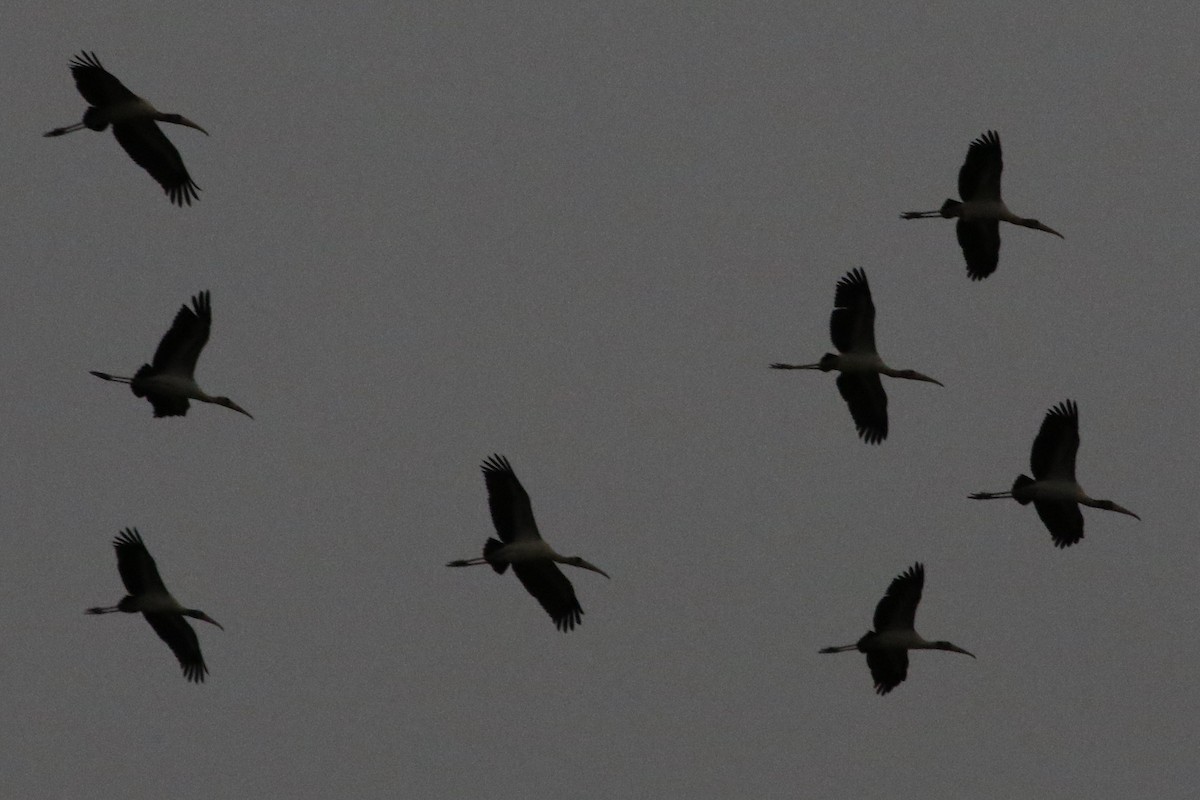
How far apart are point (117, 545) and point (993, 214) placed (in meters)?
9.35

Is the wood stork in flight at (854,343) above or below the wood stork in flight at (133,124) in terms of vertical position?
below

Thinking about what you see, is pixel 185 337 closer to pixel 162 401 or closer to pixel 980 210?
pixel 162 401

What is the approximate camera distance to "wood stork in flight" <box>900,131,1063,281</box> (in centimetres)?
2781

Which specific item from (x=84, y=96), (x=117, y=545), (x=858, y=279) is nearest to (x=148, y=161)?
(x=84, y=96)

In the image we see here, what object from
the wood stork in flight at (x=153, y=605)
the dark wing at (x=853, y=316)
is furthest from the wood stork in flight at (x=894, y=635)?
the wood stork in flight at (x=153, y=605)

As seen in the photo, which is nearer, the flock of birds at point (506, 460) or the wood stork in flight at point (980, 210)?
the flock of birds at point (506, 460)

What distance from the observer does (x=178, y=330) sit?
25.8 meters

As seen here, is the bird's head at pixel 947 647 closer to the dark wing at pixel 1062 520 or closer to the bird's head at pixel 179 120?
the dark wing at pixel 1062 520

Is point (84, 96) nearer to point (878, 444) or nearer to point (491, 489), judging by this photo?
point (491, 489)

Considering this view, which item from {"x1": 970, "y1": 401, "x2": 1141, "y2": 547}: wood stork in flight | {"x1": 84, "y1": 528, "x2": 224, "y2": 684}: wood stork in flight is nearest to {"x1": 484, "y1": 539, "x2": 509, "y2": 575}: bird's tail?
{"x1": 84, "y1": 528, "x2": 224, "y2": 684}: wood stork in flight

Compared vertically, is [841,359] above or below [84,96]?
below

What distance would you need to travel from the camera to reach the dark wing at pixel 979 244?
28328mm

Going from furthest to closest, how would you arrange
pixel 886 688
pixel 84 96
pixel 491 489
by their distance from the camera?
pixel 886 688
pixel 491 489
pixel 84 96

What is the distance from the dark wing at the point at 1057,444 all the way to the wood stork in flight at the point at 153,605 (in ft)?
27.3
